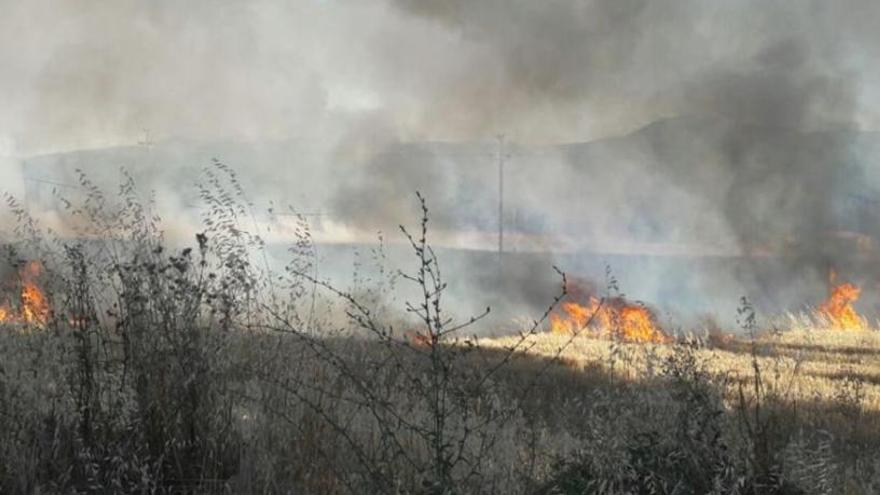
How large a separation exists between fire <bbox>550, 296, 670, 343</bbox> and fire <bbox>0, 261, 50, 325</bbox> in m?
5.31

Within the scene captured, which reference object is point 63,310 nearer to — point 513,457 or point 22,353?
point 22,353

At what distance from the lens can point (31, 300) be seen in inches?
173

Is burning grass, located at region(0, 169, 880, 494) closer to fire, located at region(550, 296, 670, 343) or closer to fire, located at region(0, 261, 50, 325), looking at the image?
fire, located at region(0, 261, 50, 325)

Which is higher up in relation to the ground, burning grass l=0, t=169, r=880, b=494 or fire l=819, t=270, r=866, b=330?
fire l=819, t=270, r=866, b=330

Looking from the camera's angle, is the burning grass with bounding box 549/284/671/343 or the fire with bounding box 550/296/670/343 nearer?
the burning grass with bounding box 549/284/671/343

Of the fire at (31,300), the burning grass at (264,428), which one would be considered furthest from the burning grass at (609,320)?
the fire at (31,300)

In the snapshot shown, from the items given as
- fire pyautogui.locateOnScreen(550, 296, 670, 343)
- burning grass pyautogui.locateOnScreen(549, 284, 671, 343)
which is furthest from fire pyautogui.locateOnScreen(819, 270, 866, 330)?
fire pyautogui.locateOnScreen(550, 296, 670, 343)

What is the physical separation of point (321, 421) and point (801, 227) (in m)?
28.0

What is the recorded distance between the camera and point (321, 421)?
3.63 metres

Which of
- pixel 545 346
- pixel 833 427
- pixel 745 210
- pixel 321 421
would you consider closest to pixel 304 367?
pixel 321 421

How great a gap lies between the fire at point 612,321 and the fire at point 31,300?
17.4 feet

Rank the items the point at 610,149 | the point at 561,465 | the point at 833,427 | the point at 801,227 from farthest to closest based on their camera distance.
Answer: the point at 610,149 < the point at 801,227 < the point at 833,427 < the point at 561,465

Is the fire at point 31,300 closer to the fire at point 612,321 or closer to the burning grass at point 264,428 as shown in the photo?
the burning grass at point 264,428

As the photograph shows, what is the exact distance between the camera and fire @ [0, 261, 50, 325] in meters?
4.15
